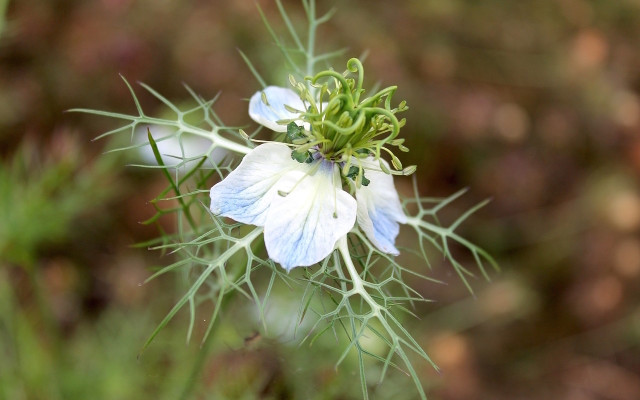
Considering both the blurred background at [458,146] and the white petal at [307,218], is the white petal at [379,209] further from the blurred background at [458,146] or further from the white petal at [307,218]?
the blurred background at [458,146]

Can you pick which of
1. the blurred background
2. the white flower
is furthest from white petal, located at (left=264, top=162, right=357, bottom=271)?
the blurred background

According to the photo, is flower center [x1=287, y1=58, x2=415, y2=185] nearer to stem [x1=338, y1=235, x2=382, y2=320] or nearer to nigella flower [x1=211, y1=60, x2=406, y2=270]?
nigella flower [x1=211, y1=60, x2=406, y2=270]

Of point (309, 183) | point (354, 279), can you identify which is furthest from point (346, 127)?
point (354, 279)

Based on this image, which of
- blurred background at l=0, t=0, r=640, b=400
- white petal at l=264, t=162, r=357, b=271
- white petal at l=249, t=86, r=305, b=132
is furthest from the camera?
blurred background at l=0, t=0, r=640, b=400

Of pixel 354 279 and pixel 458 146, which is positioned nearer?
pixel 354 279

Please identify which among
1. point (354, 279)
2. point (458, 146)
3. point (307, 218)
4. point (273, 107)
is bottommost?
point (458, 146)

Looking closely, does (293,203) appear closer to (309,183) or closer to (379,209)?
(309,183)

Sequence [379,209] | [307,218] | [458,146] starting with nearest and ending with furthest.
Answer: [307,218], [379,209], [458,146]
